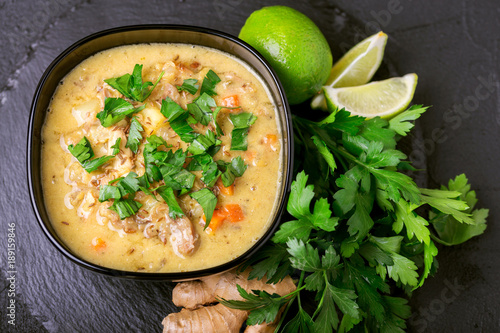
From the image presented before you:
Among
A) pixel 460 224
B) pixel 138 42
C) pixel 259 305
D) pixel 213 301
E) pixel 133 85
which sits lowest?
pixel 460 224

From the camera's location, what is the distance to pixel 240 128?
2.61m

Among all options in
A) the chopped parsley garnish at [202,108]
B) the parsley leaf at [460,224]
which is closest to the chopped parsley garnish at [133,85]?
the chopped parsley garnish at [202,108]

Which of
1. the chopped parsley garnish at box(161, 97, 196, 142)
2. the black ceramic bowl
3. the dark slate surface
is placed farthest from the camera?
the dark slate surface

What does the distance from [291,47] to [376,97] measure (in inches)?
30.3

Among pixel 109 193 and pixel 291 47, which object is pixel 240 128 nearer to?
pixel 291 47

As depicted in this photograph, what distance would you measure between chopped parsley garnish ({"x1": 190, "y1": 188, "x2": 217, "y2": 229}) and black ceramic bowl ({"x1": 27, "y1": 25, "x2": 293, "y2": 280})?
31 centimetres

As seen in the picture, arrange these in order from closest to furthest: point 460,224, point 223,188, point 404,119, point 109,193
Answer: point 109,193, point 223,188, point 404,119, point 460,224

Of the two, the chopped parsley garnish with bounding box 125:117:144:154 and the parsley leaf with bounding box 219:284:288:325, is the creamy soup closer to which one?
the chopped parsley garnish with bounding box 125:117:144:154

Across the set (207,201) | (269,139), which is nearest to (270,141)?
(269,139)

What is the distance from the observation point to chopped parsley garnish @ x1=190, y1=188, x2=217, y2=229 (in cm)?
247

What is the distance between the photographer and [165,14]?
3328 millimetres

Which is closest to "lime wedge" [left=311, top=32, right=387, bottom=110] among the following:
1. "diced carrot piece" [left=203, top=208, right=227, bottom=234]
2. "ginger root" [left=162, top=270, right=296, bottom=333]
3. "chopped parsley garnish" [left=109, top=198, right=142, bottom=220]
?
"diced carrot piece" [left=203, top=208, right=227, bottom=234]

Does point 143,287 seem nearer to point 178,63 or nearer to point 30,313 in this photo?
point 30,313

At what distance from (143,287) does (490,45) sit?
131 inches
